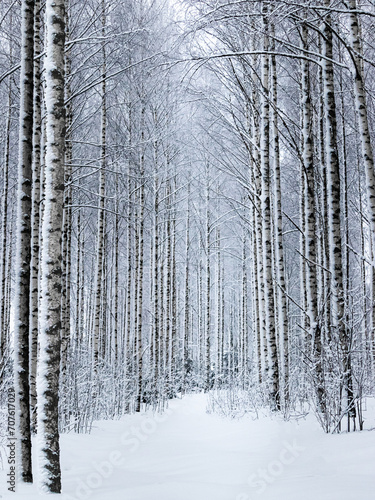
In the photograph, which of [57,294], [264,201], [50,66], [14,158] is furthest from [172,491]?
[14,158]

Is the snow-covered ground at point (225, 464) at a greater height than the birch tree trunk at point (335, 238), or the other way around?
the birch tree trunk at point (335, 238)

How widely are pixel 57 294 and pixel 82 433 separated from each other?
415 cm

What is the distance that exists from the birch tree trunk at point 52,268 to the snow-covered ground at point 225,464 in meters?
0.28

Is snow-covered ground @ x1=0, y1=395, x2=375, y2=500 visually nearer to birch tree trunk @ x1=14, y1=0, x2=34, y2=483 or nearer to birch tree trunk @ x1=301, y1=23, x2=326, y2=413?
birch tree trunk @ x1=14, y1=0, x2=34, y2=483

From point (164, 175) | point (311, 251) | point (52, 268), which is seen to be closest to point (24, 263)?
point (52, 268)

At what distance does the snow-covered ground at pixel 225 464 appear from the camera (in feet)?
10.2

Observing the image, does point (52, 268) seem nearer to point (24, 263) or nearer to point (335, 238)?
point (24, 263)

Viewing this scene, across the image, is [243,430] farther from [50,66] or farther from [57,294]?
[50,66]

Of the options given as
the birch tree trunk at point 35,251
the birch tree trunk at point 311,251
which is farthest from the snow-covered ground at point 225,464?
the birch tree trunk at point 35,251

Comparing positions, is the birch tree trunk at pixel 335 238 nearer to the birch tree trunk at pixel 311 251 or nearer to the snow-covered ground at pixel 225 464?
the birch tree trunk at pixel 311 251

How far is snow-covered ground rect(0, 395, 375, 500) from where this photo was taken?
10.2 feet

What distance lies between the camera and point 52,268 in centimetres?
349

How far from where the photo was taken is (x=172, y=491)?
11.0ft

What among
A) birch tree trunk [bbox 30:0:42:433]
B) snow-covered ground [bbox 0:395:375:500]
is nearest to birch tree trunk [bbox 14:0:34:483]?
snow-covered ground [bbox 0:395:375:500]
